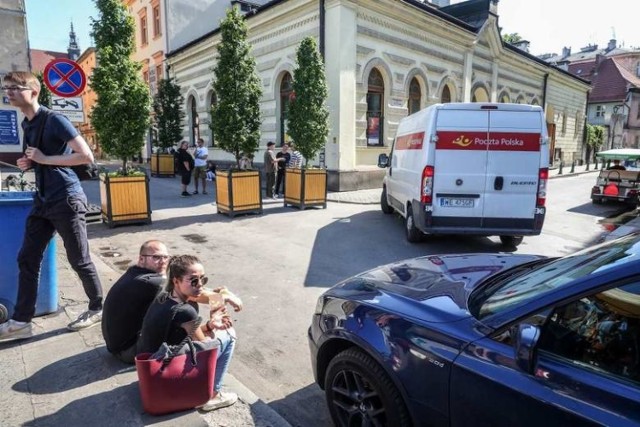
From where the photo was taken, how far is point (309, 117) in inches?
472

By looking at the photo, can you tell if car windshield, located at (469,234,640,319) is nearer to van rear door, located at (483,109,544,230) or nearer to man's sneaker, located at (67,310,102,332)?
man's sneaker, located at (67,310,102,332)

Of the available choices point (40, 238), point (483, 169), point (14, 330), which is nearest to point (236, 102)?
point (483, 169)

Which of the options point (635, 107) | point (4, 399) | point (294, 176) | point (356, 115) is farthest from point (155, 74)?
point (635, 107)

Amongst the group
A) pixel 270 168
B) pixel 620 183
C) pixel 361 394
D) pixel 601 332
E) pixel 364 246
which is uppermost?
pixel 270 168

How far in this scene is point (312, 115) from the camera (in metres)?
12.0

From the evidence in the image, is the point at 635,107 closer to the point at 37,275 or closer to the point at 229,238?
the point at 229,238

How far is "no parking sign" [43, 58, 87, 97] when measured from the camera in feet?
24.4

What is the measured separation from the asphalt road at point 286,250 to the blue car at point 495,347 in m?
0.73

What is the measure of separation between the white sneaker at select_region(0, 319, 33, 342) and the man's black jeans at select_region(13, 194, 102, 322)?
4cm

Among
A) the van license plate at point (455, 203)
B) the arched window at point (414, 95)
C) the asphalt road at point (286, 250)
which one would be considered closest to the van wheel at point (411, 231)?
the asphalt road at point (286, 250)

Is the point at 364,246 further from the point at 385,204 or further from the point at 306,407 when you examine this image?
the point at 306,407

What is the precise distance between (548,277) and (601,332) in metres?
0.36

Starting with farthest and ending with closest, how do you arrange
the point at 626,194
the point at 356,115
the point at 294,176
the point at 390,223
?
the point at 356,115, the point at 626,194, the point at 294,176, the point at 390,223

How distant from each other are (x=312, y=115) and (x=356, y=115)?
342 cm
